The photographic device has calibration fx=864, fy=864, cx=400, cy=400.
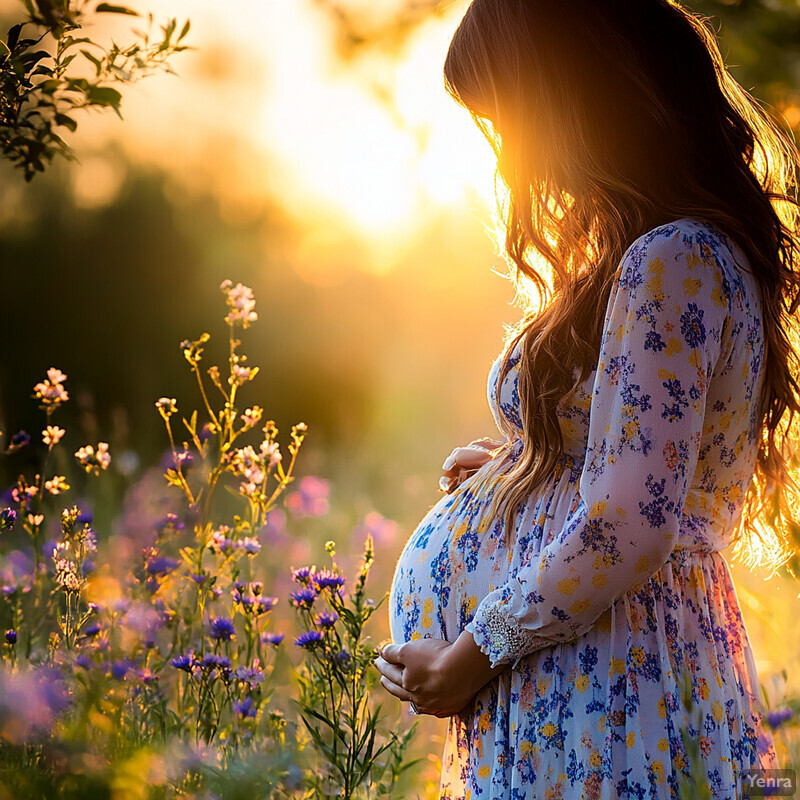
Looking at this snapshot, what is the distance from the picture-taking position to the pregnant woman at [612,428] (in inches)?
45.9

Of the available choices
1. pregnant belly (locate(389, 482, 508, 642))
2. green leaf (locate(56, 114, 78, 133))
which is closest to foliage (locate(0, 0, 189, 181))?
green leaf (locate(56, 114, 78, 133))

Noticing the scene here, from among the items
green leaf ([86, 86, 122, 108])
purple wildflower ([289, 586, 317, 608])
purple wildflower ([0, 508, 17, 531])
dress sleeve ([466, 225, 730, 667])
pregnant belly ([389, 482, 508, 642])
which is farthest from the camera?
purple wildflower ([289, 586, 317, 608])

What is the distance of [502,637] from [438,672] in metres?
0.14

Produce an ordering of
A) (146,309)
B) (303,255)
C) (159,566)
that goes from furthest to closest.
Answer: (303,255)
(146,309)
(159,566)

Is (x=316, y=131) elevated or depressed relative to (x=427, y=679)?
elevated

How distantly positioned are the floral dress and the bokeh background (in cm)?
137

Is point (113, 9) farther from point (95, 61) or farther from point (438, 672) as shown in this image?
point (438, 672)

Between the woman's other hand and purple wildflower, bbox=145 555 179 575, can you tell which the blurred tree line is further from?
the woman's other hand

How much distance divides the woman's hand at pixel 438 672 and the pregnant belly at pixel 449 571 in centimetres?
7

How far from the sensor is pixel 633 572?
1.17 metres

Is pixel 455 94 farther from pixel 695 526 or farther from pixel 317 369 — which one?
pixel 317 369

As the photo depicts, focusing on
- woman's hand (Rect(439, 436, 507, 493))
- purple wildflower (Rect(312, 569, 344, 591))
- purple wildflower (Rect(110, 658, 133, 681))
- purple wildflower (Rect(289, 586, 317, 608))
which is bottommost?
purple wildflower (Rect(110, 658, 133, 681))

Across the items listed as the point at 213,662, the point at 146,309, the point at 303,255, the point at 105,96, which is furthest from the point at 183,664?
the point at 303,255

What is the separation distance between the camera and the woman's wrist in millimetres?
1287
